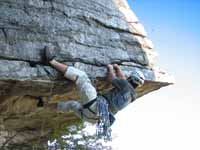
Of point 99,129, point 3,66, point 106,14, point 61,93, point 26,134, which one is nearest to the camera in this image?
point 3,66

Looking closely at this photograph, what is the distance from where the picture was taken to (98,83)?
4.88 m

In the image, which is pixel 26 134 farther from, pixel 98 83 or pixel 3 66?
pixel 3 66

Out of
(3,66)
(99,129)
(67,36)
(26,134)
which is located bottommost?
(26,134)

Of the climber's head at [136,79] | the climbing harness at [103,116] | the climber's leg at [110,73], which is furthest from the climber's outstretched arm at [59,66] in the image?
the climber's head at [136,79]

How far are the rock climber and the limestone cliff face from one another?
0.38ft

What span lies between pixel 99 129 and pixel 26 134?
7.49 feet

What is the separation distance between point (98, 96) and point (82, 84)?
24 cm

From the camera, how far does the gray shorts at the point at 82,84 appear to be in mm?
4398

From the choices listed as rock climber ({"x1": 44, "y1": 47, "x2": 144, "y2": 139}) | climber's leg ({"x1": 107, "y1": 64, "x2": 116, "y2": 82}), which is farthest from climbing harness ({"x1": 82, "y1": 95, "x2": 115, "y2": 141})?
climber's leg ({"x1": 107, "y1": 64, "x2": 116, "y2": 82})

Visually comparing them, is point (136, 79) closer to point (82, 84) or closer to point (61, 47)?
point (82, 84)

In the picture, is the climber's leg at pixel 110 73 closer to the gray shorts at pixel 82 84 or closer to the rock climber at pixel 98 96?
the rock climber at pixel 98 96

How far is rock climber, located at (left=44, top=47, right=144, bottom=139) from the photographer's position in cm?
440

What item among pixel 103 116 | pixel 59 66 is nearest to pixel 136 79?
pixel 103 116

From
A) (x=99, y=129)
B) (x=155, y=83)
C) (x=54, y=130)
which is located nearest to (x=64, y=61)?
(x=99, y=129)
